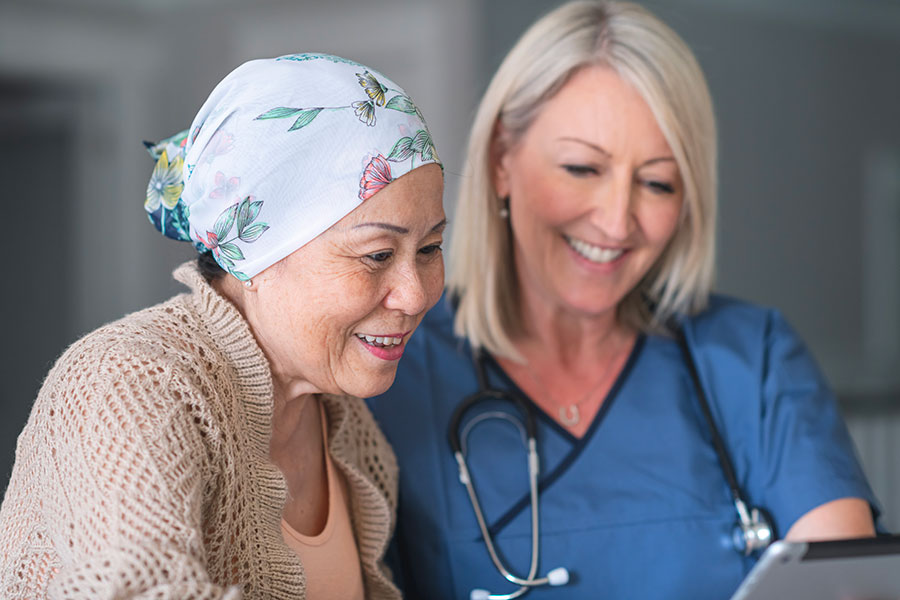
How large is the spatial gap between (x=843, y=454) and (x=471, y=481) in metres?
0.61

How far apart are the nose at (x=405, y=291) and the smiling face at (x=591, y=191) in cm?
57

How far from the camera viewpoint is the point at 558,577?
1.46 m

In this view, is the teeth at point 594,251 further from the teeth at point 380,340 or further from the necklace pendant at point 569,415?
the teeth at point 380,340

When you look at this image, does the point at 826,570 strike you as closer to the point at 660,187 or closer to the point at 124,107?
the point at 660,187

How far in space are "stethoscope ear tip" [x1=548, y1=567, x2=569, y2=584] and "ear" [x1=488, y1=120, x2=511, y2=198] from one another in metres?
0.66

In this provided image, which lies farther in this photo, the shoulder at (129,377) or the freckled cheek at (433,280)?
the freckled cheek at (433,280)

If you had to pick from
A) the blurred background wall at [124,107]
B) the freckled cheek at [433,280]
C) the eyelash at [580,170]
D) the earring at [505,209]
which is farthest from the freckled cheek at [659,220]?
the blurred background wall at [124,107]

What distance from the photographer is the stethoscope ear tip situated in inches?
57.7

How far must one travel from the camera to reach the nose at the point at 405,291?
110cm

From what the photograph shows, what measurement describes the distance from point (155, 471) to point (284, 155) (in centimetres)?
35

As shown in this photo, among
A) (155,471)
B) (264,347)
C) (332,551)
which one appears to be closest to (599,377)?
(332,551)

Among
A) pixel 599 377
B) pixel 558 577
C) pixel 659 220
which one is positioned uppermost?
pixel 659 220

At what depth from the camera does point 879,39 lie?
5039 millimetres

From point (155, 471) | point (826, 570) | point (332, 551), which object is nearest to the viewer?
point (155, 471)
